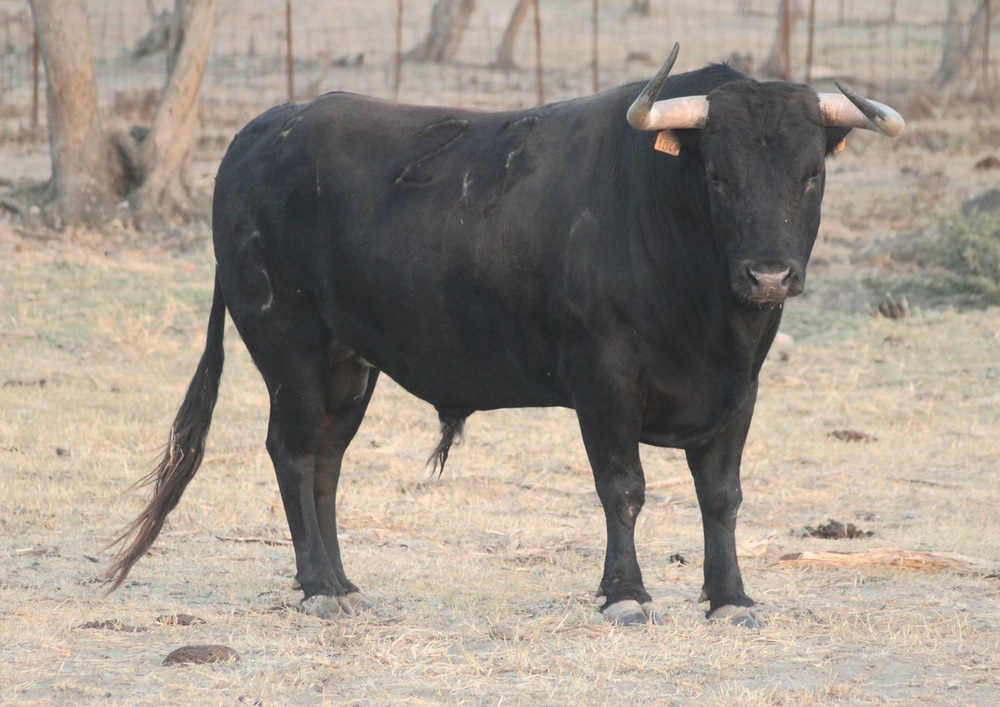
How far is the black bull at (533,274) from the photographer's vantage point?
5059 mm

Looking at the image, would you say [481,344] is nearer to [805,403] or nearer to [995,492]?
[995,492]

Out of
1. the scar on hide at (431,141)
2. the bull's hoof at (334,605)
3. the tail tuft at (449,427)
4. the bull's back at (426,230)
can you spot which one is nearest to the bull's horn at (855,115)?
the bull's back at (426,230)

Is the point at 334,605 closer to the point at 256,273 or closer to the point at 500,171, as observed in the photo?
the point at 256,273

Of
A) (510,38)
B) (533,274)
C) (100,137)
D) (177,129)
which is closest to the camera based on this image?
(533,274)

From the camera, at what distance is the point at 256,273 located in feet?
19.7

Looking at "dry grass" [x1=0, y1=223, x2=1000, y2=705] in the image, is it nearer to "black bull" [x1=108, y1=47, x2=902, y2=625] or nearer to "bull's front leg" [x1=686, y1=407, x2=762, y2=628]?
"bull's front leg" [x1=686, y1=407, x2=762, y2=628]

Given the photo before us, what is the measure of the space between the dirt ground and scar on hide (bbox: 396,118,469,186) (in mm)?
1509

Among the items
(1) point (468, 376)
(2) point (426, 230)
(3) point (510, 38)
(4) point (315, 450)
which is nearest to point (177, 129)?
(4) point (315, 450)

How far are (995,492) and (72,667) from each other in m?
4.61

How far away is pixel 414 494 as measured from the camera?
24.7 ft

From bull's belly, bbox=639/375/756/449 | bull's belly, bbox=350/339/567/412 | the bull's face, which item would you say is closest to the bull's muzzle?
the bull's face

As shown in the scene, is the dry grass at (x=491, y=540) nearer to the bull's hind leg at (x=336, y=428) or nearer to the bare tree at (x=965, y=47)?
the bull's hind leg at (x=336, y=428)

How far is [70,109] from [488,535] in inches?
395

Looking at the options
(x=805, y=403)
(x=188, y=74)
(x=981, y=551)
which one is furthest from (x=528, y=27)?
(x=981, y=551)
